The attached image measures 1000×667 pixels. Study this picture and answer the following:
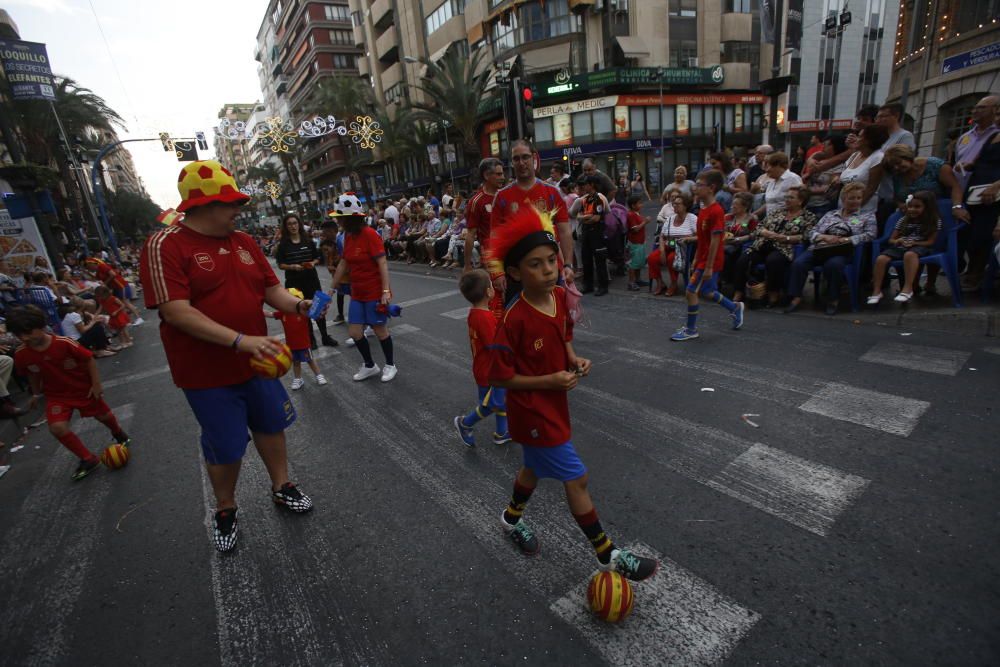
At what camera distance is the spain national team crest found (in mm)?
2629

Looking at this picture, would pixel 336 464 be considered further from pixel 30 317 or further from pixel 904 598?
pixel 904 598

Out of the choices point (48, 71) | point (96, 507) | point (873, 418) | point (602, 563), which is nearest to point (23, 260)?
point (48, 71)

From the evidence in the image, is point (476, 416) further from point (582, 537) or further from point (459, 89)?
point (459, 89)

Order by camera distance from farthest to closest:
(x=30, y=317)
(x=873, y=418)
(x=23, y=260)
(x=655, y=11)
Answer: (x=655, y=11)
(x=23, y=260)
(x=30, y=317)
(x=873, y=418)

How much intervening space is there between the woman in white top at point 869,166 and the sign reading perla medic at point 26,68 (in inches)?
767

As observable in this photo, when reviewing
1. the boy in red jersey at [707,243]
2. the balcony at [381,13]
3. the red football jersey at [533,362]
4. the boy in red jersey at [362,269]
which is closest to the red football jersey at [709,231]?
the boy in red jersey at [707,243]

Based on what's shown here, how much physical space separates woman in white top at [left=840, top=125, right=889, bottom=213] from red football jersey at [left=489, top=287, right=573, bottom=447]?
19.2ft

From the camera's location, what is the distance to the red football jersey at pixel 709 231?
17.3 feet

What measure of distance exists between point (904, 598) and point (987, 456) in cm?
162

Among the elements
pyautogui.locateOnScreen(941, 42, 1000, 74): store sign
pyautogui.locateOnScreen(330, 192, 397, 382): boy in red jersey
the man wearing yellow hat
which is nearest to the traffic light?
pyautogui.locateOnScreen(330, 192, 397, 382): boy in red jersey

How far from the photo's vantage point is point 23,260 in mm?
12820

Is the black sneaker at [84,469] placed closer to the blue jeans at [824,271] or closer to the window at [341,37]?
the blue jeans at [824,271]

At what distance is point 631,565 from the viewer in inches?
88.8

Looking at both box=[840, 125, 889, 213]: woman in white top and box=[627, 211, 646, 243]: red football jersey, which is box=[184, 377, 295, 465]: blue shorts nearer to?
box=[840, 125, 889, 213]: woman in white top
